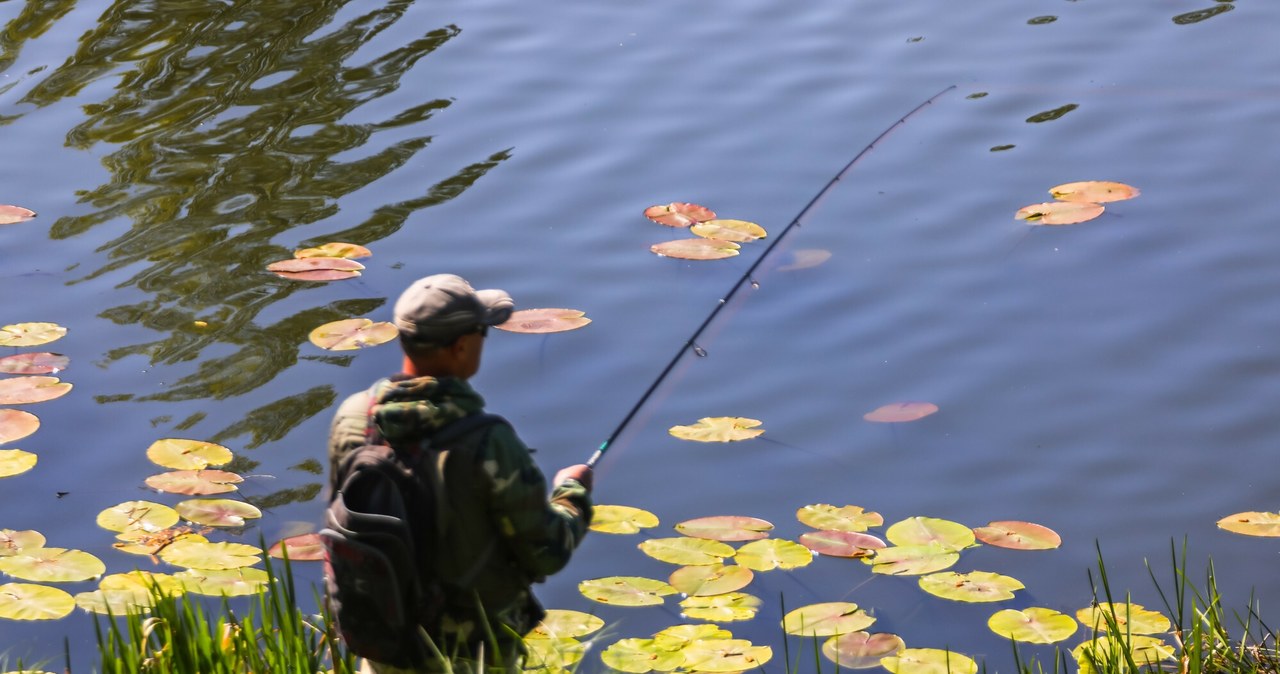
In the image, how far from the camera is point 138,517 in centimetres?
473

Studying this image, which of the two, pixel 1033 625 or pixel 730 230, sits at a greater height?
pixel 730 230

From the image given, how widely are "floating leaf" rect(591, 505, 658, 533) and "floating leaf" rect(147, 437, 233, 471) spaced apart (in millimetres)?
1280

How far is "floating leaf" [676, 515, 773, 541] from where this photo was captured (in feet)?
15.4

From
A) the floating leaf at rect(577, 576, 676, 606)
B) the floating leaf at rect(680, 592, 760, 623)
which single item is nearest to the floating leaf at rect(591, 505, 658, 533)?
the floating leaf at rect(577, 576, 676, 606)

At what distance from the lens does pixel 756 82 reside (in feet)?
26.6

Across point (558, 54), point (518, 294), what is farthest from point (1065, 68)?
point (518, 294)

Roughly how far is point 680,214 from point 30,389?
278cm

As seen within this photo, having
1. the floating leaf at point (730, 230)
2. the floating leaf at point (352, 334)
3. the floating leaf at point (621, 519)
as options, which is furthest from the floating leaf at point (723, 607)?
the floating leaf at point (730, 230)

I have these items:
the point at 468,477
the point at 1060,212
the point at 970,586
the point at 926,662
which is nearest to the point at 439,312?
the point at 468,477

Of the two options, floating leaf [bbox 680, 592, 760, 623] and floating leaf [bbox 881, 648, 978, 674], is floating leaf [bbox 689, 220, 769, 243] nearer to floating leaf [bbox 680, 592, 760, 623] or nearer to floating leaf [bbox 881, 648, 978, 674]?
floating leaf [bbox 680, 592, 760, 623]

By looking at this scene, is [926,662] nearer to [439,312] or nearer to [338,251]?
[439,312]

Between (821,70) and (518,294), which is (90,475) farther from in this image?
(821,70)

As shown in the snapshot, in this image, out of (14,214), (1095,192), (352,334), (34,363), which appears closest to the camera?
(34,363)

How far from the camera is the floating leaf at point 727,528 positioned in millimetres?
4688
